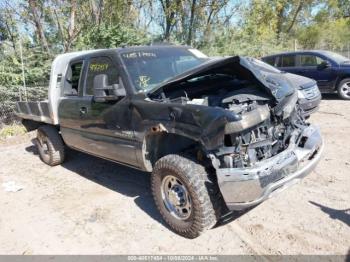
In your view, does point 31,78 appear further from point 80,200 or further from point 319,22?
point 319,22

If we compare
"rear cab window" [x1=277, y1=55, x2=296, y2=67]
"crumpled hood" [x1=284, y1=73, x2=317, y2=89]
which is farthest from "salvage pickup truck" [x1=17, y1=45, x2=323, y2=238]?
"rear cab window" [x1=277, y1=55, x2=296, y2=67]

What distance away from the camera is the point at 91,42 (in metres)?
11.8

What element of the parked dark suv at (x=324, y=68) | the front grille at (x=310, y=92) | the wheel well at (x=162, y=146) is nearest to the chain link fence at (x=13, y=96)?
the wheel well at (x=162, y=146)

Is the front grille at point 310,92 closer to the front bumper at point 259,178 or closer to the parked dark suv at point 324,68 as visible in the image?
the parked dark suv at point 324,68

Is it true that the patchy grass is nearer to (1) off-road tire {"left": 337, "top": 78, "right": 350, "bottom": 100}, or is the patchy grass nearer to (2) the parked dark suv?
(2) the parked dark suv

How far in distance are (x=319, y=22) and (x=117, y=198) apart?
38409mm

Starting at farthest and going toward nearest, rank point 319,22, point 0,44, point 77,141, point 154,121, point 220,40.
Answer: point 319,22 < point 220,40 < point 0,44 < point 77,141 < point 154,121

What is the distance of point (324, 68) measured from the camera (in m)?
10.6

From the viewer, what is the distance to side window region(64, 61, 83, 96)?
5.61 m

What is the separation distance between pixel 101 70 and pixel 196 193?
91.6 inches

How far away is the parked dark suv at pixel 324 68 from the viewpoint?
33.9 feet

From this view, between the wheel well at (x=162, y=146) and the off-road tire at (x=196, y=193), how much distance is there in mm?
267

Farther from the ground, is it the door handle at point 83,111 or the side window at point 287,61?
the door handle at point 83,111

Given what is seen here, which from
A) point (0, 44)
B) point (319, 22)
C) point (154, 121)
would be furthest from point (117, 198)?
point (319, 22)
